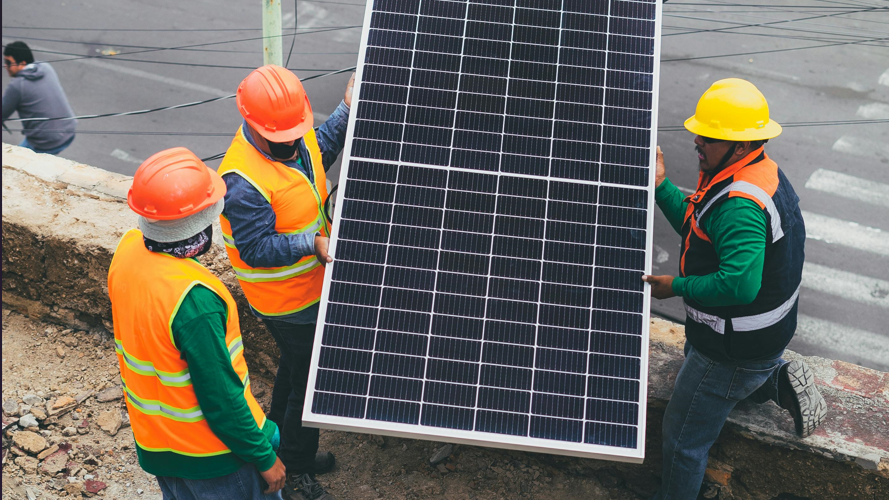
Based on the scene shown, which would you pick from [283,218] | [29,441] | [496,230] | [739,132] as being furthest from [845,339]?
[29,441]

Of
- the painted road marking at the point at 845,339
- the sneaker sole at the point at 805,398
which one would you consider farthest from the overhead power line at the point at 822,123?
the sneaker sole at the point at 805,398

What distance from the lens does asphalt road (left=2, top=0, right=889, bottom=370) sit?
10094mm

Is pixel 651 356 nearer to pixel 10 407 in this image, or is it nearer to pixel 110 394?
pixel 110 394

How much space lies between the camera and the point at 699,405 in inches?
172

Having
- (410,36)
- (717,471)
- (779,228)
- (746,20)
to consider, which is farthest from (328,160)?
(746,20)

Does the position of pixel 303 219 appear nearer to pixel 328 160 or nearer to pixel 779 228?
pixel 328 160

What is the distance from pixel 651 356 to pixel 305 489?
2648 millimetres

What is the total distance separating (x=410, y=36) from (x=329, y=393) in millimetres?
2300

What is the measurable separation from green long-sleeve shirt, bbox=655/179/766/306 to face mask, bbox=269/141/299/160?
2432mm

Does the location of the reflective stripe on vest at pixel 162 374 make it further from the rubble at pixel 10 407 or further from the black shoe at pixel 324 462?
the rubble at pixel 10 407

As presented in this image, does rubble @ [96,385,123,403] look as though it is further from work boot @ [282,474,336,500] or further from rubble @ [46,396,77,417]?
work boot @ [282,474,336,500]

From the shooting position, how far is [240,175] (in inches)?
163

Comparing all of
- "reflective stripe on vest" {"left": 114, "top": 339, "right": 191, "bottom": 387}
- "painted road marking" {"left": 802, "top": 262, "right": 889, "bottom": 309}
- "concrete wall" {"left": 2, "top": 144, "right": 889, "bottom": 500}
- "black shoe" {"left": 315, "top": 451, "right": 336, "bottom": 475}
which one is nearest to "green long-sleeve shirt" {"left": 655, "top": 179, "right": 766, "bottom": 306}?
"concrete wall" {"left": 2, "top": 144, "right": 889, "bottom": 500}

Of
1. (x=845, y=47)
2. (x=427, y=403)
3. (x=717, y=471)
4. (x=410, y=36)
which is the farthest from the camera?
(x=845, y=47)
